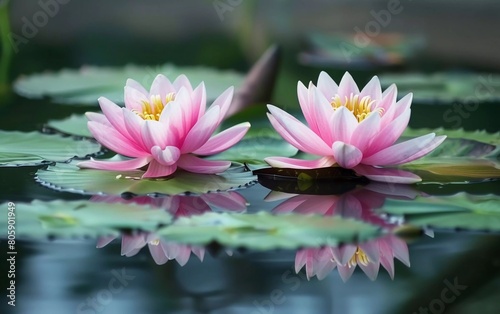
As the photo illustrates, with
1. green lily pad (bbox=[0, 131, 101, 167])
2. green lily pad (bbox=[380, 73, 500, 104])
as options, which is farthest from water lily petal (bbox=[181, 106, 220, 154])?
green lily pad (bbox=[380, 73, 500, 104])

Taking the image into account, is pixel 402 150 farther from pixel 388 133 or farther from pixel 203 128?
pixel 203 128

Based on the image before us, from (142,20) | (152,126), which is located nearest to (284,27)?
(142,20)

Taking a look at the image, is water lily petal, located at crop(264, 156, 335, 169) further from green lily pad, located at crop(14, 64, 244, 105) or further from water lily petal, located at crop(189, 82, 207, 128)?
green lily pad, located at crop(14, 64, 244, 105)

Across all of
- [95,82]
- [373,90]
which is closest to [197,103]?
[373,90]

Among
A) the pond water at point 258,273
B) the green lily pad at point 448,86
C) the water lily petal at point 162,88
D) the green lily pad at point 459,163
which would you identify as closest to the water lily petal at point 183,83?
the water lily petal at point 162,88

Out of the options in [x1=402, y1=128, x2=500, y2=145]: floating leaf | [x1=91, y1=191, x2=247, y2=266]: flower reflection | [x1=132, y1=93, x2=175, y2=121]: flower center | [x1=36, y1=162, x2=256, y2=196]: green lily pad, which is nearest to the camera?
[x1=91, y1=191, x2=247, y2=266]: flower reflection

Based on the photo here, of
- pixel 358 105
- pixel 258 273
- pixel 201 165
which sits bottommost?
pixel 258 273

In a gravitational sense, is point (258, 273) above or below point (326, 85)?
below

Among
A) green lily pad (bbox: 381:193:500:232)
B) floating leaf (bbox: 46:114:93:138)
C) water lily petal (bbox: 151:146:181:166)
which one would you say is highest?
floating leaf (bbox: 46:114:93:138)
